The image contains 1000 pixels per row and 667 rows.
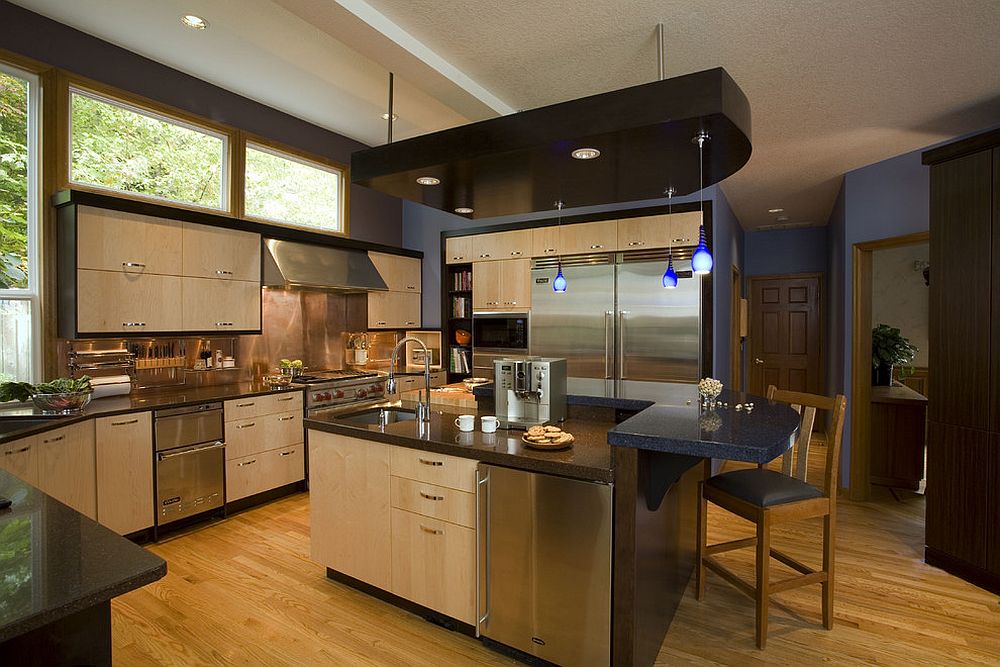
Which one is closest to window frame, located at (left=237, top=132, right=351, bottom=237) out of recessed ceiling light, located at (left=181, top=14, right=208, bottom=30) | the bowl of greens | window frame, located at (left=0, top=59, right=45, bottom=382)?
recessed ceiling light, located at (left=181, top=14, right=208, bottom=30)

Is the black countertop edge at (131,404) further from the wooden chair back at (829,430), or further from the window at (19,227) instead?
the wooden chair back at (829,430)

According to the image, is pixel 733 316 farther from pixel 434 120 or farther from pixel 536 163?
pixel 536 163

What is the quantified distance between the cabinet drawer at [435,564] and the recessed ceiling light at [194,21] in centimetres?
326

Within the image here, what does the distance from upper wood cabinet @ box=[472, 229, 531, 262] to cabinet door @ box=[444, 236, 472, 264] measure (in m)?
0.07

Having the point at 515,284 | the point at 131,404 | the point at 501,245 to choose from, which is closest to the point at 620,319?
the point at 515,284

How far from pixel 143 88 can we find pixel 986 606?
21.0 feet

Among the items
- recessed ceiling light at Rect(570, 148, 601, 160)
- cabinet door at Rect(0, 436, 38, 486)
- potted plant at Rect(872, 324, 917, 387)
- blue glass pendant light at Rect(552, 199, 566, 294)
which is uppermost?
recessed ceiling light at Rect(570, 148, 601, 160)

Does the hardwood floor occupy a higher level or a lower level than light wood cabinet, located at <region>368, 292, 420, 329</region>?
lower

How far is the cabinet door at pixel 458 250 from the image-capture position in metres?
6.04

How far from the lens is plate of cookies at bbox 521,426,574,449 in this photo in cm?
240

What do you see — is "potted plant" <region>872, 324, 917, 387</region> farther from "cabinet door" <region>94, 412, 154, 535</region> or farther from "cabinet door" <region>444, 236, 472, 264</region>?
"cabinet door" <region>94, 412, 154, 535</region>

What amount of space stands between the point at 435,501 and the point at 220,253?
3004 millimetres

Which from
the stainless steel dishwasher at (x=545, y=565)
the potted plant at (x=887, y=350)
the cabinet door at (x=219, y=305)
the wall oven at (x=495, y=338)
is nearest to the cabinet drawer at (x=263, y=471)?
the cabinet door at (x=219, y=305)

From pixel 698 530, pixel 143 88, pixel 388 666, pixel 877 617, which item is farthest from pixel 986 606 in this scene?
pixel 143 88
